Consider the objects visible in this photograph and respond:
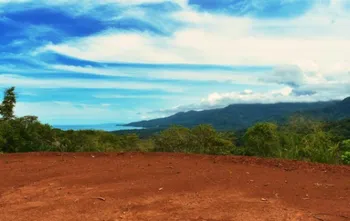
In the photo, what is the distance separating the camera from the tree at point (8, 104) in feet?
64.0

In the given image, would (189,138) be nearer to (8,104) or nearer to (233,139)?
(233,139)

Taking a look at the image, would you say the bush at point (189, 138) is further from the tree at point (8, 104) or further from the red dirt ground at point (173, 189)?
the tree at point (8, 104)

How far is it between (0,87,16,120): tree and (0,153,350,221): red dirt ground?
1190cm

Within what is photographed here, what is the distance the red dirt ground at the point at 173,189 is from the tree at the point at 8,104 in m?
11.9

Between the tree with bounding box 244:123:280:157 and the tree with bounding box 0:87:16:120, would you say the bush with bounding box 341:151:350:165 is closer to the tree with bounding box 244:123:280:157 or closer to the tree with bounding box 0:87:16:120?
the tree with bounding box 244:123:280:157

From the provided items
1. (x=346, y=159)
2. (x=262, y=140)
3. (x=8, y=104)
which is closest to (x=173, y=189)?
(x=346, y=159)

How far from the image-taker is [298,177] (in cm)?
Answer: 670

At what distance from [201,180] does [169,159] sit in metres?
2.16

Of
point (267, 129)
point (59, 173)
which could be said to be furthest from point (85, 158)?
point (267, 129)

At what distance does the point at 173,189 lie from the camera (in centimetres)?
586

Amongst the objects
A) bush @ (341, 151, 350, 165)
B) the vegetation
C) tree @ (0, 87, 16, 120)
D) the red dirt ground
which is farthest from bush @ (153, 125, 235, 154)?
tree @ (0, 87, 16, 120)

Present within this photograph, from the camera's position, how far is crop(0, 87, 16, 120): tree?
768 inches

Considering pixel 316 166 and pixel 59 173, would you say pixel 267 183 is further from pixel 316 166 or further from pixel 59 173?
pixel 59 173

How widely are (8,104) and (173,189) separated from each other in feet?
53.5
